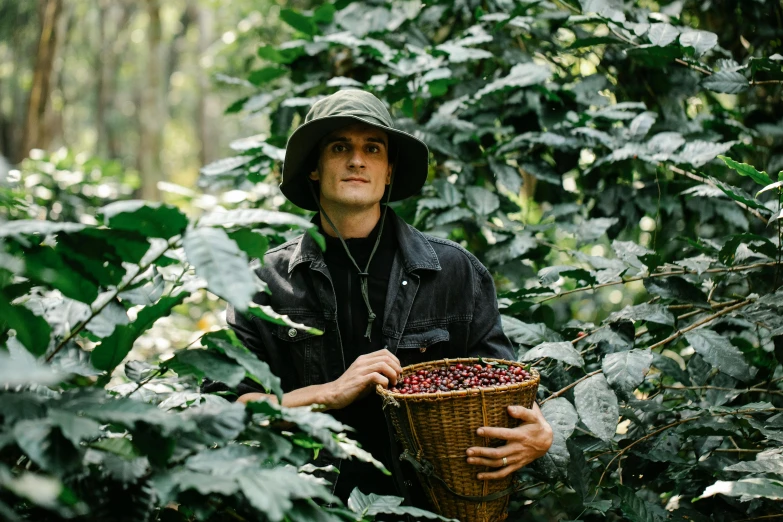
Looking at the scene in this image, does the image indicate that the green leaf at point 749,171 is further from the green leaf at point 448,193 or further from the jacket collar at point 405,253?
the green leaf at point 448,193

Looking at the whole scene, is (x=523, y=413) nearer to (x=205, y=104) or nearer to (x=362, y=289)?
(x=362, y=289)

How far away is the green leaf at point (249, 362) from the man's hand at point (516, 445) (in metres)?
0.63

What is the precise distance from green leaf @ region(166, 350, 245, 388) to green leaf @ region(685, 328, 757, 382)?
4.76ft

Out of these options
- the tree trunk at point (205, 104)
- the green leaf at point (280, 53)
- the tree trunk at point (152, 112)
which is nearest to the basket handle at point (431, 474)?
the green leaf at point (280, 53)

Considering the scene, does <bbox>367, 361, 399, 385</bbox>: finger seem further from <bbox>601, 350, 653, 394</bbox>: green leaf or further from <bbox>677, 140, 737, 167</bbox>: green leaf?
<bbox>677, 140, 737, 167</bbox>: green leaf

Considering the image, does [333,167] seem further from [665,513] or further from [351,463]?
[665,513]

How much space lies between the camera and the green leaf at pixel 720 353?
1995 millimetres

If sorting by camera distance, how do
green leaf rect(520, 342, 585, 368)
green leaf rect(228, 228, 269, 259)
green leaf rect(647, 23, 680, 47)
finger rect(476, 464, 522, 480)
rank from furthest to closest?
1. green leaf rect(647, 23, 680, 47)
2. green leaf rect(520, 342, 585, 368)
3. finger rect(476, 464, 522, 480)
4. green leaf rect(228, 228, 269, 259)

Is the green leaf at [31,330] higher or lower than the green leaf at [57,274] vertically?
lower

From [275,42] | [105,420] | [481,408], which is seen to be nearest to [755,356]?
[481,408]

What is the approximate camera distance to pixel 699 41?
2.62m

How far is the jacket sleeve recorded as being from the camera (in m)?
2.22

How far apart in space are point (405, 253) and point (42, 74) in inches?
244

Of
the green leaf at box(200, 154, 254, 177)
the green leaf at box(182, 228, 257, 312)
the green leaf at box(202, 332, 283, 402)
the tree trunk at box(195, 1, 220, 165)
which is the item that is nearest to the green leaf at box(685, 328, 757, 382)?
the green leaf at box(202, 332, 283, 402)
